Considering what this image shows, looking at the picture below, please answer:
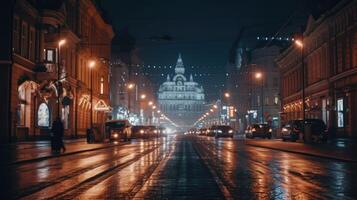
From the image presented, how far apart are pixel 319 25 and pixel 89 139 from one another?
2966 centimetres

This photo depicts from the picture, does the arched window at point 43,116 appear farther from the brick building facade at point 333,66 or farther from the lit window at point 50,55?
the brick building facade at point 333,66

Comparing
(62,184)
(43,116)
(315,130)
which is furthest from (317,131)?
(62,184)

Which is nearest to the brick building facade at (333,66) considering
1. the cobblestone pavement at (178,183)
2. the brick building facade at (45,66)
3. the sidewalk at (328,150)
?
the sidewalk at (328,150)

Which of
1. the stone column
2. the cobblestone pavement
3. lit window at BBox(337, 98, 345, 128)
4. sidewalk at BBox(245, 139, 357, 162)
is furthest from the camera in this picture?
lit window at BBox(337, 98, 345, 128)

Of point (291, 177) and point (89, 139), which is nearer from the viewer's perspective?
point (291, 177)

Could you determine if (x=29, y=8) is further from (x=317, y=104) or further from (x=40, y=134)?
(x=317, y=104)

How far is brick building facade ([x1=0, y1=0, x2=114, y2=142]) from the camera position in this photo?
45375 mm

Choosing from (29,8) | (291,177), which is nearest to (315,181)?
(291,177)

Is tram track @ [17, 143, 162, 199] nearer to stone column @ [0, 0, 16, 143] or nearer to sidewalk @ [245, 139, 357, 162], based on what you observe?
sidewalk @ [245, 139, 357, 162]

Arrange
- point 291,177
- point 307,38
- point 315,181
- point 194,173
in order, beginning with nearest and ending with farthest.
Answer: point 315,181 → point 291,177 → point 194,173 → point 307,38

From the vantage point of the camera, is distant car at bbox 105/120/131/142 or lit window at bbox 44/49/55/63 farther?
distant car at bbox 105/120/131/142

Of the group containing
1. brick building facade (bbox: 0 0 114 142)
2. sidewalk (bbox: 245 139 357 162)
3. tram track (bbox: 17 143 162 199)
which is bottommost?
tram track (bbox: 17 143 162 199)

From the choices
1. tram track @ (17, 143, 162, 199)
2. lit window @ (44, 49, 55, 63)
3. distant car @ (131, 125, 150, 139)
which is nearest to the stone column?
lit window @ (44, 49, 55, 63)

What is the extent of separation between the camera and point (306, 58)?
253ft
